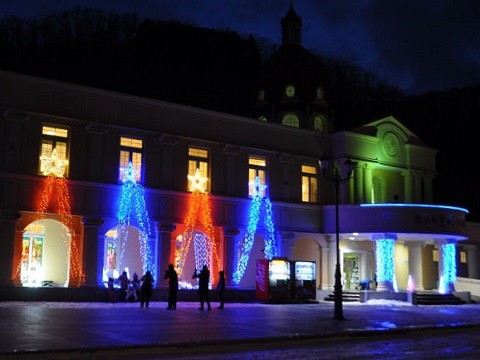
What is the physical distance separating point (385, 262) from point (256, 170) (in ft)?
28.6

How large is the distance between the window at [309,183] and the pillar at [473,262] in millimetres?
15215

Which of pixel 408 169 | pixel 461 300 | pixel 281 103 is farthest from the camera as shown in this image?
pixel 281 103

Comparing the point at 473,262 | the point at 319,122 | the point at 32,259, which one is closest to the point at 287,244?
the point at 319,122

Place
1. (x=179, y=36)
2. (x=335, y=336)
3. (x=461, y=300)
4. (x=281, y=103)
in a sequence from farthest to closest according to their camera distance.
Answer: (x=179, y=36) → (x=281, y=103) → (x=461, y=300) → (x=335, y=336)

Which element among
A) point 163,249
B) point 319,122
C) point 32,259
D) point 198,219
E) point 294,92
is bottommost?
point 32,259

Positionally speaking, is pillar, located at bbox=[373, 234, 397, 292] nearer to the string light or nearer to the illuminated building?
the illuminated building

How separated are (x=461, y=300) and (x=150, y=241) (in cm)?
1876

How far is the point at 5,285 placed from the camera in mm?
26891

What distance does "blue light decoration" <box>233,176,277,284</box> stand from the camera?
112 feet

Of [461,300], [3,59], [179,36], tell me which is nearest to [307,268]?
[461,300]

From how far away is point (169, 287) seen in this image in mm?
25781

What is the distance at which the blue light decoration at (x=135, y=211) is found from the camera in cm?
3019

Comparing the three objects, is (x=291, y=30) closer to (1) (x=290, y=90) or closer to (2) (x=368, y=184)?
(1) (x=290, y=90)

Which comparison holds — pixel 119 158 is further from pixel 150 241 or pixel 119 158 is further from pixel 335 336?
pixel 335 336
